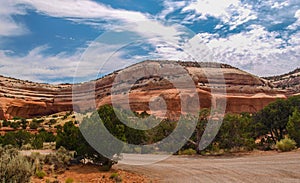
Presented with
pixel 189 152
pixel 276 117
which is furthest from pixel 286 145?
pixel 189 152

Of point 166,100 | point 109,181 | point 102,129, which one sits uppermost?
point 166,100

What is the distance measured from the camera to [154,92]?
205 feet

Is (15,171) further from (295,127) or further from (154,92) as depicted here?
(154,92)


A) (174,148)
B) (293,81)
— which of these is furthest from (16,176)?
(293,81)

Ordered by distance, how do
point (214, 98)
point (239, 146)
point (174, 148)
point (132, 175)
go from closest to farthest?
point (132, 175) < point (239, 146) < point (174, 148) < point (214, 98)

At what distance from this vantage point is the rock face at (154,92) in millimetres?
60094

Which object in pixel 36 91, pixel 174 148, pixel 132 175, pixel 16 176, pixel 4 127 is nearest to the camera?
pixel 16 176

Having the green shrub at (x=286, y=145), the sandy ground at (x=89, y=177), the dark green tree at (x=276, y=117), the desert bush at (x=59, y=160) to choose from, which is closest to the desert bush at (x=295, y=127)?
the green shrub at (x=286, y=145)

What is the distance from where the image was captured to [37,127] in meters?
49.8

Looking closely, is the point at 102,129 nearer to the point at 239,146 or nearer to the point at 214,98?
the point at 239,146

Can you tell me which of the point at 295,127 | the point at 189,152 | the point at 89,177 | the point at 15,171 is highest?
the point at 295,127

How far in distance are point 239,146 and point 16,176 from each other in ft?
71.5

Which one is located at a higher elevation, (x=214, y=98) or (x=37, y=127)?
(x=214, y=98)

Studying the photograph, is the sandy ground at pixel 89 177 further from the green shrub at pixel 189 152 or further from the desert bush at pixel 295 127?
the desert bush at pixel 295 127
